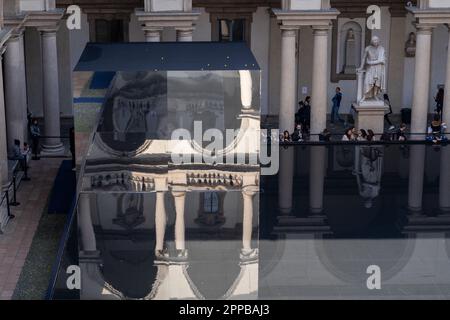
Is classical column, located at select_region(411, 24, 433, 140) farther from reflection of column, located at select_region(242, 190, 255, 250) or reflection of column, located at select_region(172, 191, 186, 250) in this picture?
reflection of column, located at select_region(172, 191, 186, 250)

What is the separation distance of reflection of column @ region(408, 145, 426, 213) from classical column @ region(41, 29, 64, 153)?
40.0 ft

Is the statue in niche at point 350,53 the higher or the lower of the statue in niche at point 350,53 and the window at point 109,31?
the lower

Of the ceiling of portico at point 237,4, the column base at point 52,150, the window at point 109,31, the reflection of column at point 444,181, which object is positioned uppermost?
the ceiling of portico at point 237,4

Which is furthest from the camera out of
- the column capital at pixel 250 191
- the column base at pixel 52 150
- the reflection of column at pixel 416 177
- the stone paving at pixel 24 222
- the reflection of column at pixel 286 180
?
the column base at pixel 52 150

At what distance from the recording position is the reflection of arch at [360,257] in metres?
23.0

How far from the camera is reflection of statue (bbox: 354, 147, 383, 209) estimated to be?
29953mm

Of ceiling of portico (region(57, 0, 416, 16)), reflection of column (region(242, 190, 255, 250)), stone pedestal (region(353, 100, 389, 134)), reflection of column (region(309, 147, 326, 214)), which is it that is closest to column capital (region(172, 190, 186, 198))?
reflection of column (region(242, 190, 255, 250))

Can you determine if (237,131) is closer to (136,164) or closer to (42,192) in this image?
(136,164)

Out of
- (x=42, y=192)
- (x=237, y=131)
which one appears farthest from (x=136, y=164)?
(x=42, y=192)

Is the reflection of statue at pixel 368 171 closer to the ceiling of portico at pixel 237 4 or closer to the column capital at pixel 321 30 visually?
the column capital at pixel 321 30

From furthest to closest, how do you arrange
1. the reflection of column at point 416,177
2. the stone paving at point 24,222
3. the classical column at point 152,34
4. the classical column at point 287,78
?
the classical column at point 287,78 → the classical column at point 152,34 → the reflection of column at point 416,177 → the stone paving at point 24,222

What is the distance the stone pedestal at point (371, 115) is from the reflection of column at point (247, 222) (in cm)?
1384

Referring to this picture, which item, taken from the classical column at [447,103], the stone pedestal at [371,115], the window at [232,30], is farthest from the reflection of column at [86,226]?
the window at [232,30]

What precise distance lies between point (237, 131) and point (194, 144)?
102cm
